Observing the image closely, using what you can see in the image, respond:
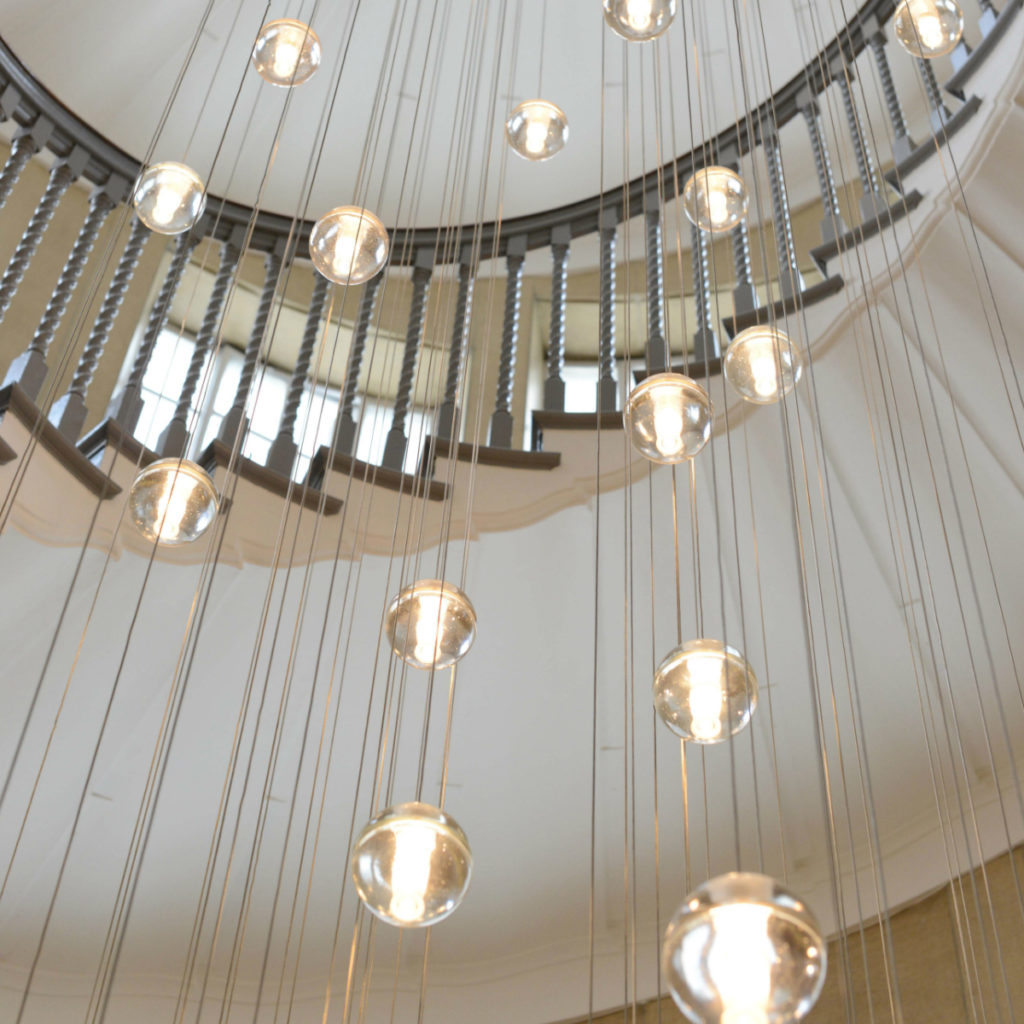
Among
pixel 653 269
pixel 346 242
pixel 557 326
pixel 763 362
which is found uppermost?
pixel 653 269

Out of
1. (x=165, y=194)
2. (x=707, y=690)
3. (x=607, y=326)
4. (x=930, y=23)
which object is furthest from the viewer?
(x=607, y=326)

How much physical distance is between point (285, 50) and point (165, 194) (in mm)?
455

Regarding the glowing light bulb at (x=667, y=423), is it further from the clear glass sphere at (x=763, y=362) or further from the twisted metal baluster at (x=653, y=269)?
the twisted metal baluster at (x=653, y=269)

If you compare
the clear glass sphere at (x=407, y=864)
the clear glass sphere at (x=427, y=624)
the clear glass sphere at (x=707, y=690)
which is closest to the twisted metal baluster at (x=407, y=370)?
the clear glass sphere at (x=427, y=624)

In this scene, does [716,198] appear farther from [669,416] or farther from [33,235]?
[33,235]


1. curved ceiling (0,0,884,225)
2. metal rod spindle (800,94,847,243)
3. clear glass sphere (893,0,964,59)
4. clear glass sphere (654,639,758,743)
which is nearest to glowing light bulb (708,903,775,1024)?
clear glass sphere (654,639,758,743)

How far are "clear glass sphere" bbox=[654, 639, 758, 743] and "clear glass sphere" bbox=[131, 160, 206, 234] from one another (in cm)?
150

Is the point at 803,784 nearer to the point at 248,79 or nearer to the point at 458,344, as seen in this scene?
the point at 458,344

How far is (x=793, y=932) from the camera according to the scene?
3.69 feet

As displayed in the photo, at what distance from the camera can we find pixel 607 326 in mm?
4605

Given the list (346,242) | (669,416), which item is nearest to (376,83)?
(346,242)

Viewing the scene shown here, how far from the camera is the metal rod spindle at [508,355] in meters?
4.30

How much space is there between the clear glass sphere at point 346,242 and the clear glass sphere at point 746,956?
5.42 feet

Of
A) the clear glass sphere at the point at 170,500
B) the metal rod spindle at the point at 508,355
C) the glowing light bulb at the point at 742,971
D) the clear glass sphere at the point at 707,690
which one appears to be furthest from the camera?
the metal rod spindle at the point at 508,355
